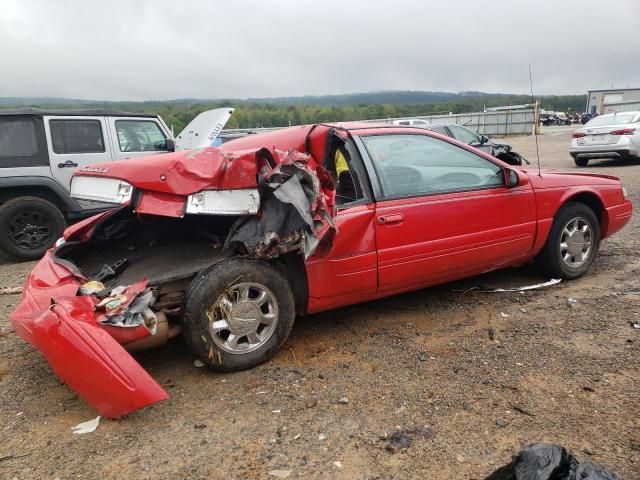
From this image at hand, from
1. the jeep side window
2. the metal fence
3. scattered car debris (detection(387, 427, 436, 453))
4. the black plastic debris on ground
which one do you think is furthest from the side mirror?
the metal fence

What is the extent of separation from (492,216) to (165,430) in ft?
9.27

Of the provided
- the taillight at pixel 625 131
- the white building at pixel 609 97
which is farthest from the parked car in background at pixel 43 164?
the white building at pixel 609 97

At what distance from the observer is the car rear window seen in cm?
664

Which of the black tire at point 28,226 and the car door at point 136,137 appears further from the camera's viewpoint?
the car door at point 136,137

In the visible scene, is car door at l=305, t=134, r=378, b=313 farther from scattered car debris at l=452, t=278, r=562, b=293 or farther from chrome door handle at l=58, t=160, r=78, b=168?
chrome door handle at l=58, t=160, r=78, b=168

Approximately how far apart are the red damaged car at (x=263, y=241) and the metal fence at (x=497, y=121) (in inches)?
1095

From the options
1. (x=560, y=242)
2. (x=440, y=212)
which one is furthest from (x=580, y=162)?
(x=440, y=212)

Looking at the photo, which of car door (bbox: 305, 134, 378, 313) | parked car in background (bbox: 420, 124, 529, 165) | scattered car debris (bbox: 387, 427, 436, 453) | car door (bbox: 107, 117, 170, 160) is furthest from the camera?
parked car in background (bbox: 420, 124, 529, 165)

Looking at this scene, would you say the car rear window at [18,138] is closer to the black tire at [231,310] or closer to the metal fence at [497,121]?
the black tire at [231,310]

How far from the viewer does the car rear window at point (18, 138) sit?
6.64 m

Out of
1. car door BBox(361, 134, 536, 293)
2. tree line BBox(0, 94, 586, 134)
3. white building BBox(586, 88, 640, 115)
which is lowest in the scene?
car door BBox(361, 134, 536, 293)

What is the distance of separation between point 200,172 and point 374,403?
1658 millimetres

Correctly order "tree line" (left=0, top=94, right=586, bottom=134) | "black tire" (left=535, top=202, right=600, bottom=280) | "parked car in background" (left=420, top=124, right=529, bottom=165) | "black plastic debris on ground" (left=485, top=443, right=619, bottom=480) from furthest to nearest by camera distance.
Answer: "parked car in background" (left=420, top=124, right=529, bottom=165) → "tree line" (left=0, top=94, right=586, bottom=134) → "black tire" (left=535, top=202, right=600, bottom=280) → "black plastic debris on ground" (left=485, top=443, right=619, bottom=480)

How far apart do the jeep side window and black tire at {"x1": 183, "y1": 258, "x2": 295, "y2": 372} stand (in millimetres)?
5021
